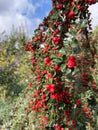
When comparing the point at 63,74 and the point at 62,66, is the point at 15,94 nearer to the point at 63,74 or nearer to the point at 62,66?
the point at 63,74

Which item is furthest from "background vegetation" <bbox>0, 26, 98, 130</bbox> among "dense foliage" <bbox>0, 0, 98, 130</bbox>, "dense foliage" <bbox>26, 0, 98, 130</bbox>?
"dense foliage" <bbox>26, 0, 98, 130</bbox>

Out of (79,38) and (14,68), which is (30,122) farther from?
(14,68)

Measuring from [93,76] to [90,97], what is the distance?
33cm

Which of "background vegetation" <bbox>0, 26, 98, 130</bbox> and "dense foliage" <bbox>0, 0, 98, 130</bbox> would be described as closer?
"dense foliage" <bbox>0, 0, 98, 130</bbox>

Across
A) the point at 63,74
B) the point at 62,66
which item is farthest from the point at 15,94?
the point at 62,66

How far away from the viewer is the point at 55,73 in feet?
11.6

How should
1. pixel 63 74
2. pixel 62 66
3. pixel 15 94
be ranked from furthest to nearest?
pixel 15 94
pixel 63 74
pixel 62 66

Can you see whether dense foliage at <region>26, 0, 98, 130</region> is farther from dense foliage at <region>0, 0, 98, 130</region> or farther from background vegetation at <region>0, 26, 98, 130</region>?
background vegetation at <region>0, 26, 98, 130</region>

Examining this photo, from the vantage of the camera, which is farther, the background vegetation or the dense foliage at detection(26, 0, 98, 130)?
the background vegetation

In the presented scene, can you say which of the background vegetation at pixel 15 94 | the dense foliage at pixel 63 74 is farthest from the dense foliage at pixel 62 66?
the background vegetation at pixel 15 94

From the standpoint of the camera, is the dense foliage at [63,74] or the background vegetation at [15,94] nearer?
the dense foliage at [63,74]

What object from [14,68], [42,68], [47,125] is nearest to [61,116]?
[47,125]

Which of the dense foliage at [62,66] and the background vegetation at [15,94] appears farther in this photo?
the background vegetation at [15,94]

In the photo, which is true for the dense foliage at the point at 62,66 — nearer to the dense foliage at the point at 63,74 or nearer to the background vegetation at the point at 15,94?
the dense foliage at the point at 63,74
